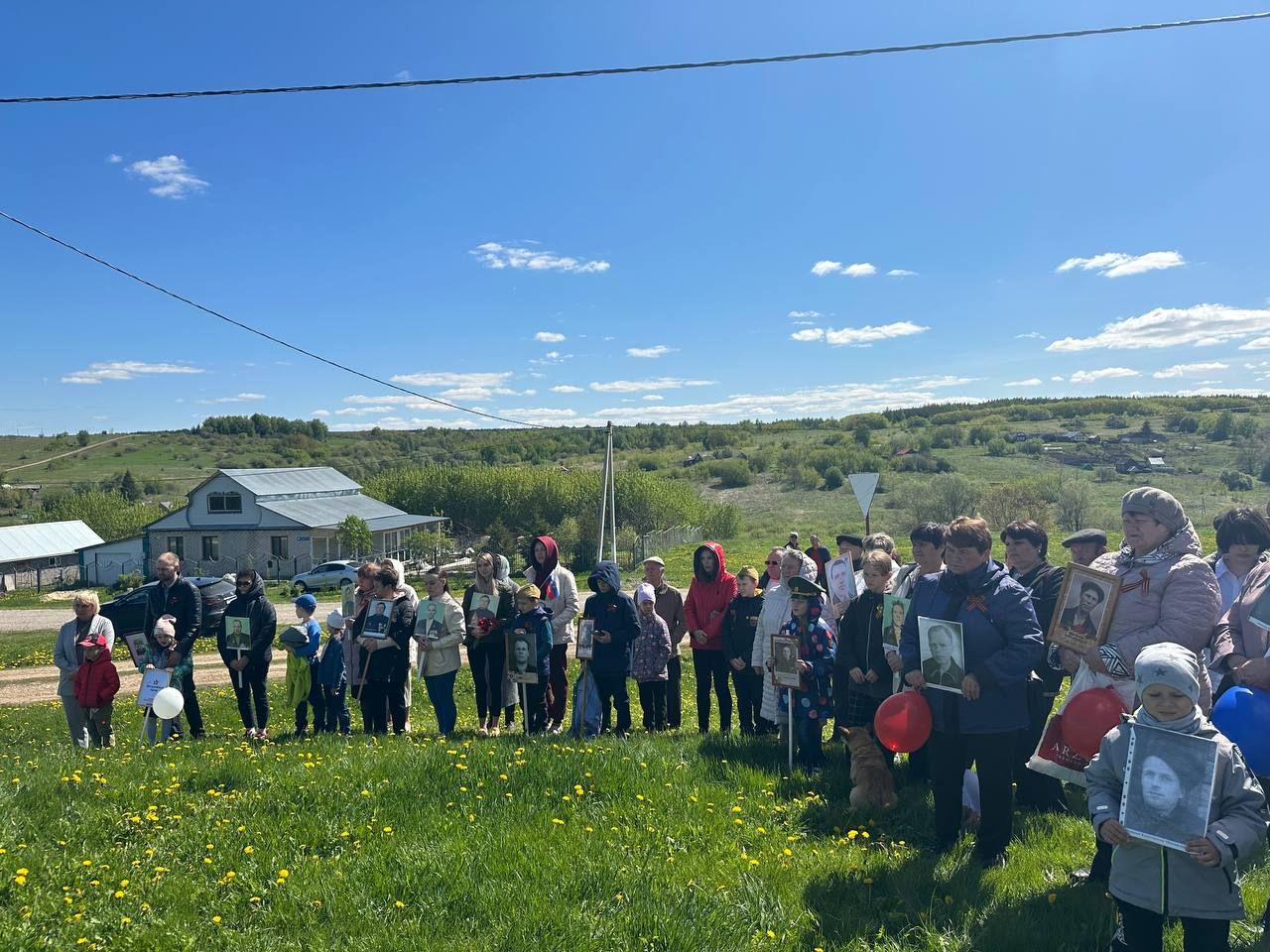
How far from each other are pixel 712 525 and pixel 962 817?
45.7 metres

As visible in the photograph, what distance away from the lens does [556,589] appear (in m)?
9.35

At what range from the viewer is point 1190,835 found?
336cm

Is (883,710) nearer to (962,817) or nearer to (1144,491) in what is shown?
(962,817)

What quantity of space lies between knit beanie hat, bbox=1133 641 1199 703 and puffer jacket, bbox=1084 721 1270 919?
22 centimetres

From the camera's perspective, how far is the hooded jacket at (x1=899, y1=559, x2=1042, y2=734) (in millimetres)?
4867

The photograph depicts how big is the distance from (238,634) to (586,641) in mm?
4046

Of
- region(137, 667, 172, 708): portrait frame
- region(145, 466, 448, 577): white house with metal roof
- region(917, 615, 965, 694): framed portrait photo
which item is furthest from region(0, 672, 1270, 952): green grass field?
region(145, 466, 448, 577): white house with metal roof

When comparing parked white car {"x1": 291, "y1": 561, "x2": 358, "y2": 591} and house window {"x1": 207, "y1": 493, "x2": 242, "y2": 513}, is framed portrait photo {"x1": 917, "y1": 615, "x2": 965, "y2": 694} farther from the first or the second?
house window {"x1": 207, "y1": 493, "x2": 242, "y2": 513}

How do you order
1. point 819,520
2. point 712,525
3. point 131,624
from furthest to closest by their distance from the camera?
point 819,520
point 712,525
point 131,624

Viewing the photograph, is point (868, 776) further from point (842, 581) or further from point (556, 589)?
point (556, 589)

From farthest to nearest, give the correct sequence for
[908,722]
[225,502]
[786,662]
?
1. [225,502]
2. [786,662]
3. [908,722]

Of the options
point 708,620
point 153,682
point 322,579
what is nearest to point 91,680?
point 153,682

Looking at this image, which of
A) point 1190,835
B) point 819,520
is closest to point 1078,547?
point 1190,835

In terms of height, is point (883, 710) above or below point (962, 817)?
Result: above
